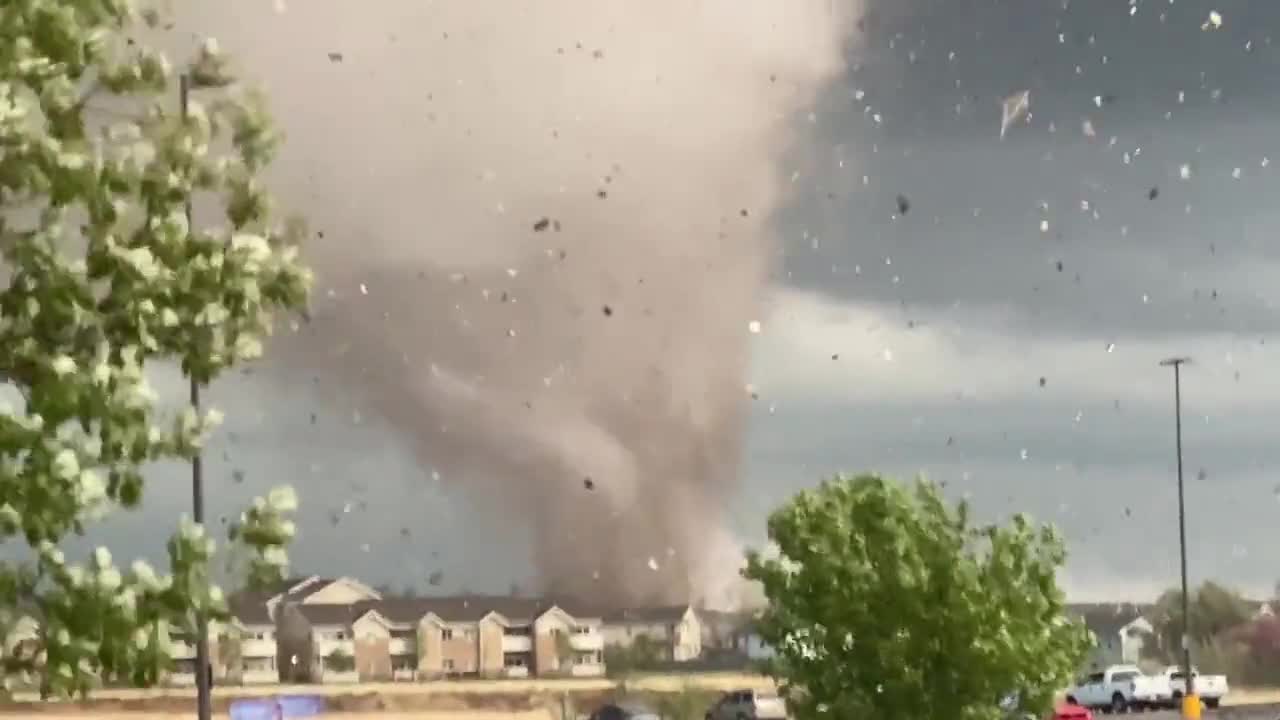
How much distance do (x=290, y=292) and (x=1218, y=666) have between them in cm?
7723

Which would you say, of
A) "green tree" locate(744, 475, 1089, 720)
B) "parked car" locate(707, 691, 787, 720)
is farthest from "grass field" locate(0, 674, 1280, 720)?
"green tree" locate(744, 475, 1089, 720)

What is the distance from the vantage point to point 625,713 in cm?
5291

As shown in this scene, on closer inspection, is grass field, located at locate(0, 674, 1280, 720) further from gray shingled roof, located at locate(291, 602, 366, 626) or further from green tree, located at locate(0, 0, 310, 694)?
green tree, located at locate(0, 0, 310, 694)

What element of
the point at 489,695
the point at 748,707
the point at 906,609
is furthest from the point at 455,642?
the point at 906,609

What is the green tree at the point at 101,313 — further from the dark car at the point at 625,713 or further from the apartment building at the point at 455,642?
the apartment building at the point at 455,642

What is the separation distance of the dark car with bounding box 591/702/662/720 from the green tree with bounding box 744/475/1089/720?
19.5 meters

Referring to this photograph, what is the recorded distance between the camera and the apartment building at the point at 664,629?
251 feet

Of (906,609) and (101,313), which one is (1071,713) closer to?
(906,609)

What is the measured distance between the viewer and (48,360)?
9.30 m

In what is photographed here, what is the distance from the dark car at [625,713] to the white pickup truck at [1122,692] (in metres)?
13.2

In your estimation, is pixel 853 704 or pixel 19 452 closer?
pixel 19 452

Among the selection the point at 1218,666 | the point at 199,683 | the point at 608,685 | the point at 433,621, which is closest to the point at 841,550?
the point at 199,683

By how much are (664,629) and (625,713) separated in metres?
29.3

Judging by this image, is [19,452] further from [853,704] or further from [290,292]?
[853,704]
